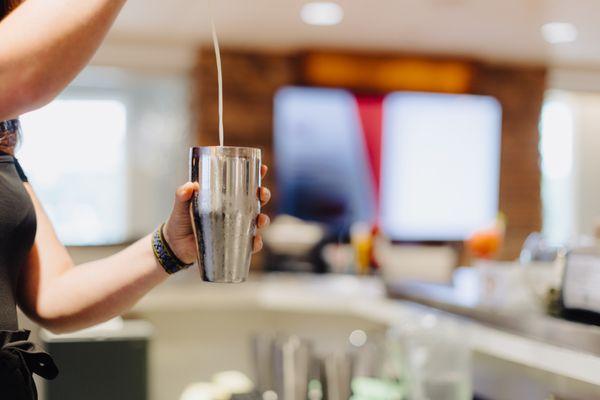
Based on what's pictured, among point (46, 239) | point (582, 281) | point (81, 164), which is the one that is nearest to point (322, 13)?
point (81, 164)

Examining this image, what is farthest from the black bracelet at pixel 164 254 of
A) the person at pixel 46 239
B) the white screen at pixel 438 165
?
the white screen at pixel 438 165

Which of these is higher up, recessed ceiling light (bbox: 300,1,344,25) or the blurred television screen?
recessed ceiling light (bbox: 300,1,344,25)

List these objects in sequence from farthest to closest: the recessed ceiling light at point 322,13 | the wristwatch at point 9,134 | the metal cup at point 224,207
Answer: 1. the recessed ceiling light at point 322,13
2. the wristwatch at point 9,134
3. the metal cup at point 224,207

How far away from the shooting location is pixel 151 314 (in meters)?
2.68

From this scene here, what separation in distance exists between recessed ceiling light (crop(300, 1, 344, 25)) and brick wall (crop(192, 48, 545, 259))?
835mm

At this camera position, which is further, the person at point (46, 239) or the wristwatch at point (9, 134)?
the wristwatch at point (9, 134)

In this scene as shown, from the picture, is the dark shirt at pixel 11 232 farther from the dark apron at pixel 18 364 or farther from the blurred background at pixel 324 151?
the blurred background at pixel 324 151

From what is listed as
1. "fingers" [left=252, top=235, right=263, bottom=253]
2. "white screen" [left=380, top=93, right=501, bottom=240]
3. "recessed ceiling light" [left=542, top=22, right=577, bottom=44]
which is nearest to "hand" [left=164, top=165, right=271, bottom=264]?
"fingers" [left=252, top=235, right=263, bottom=253]

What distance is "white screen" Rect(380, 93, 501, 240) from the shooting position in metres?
6.14

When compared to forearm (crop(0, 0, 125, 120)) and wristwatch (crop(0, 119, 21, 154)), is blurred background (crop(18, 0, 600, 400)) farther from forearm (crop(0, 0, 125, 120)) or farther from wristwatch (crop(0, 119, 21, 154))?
forearm (crop(0, 0, 125, 120))

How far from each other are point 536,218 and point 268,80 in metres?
2.62

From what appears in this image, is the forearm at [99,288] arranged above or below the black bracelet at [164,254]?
below

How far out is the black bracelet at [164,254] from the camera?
100 cm

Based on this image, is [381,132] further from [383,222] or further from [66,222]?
[66,222]
